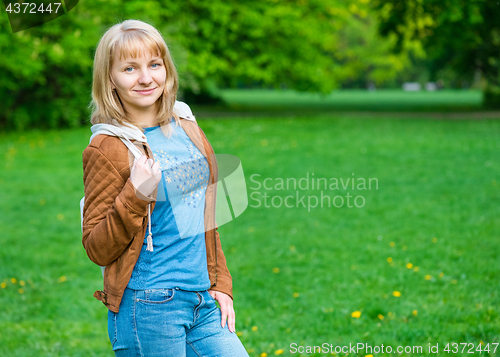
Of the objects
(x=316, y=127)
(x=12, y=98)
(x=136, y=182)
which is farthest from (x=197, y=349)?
(x=12, y=98)

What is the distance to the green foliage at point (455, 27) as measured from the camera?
17.7 m

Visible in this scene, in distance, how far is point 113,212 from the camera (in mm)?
1716

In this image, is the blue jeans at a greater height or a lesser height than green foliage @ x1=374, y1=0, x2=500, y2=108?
lesser

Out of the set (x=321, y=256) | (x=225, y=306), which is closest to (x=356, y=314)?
(x=321, y=256)

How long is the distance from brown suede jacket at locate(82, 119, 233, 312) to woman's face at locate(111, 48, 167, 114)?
18cm

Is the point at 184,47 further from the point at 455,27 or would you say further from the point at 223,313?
the point at 223,313

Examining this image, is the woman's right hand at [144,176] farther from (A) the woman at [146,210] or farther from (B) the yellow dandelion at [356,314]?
(B) the yellow dandelion at [356,314]

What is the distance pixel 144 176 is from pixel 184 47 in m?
17.3

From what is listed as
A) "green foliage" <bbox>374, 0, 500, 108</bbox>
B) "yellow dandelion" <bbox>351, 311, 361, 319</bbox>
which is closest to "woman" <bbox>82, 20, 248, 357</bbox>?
"yellow dandelion" <bbox>351, 311, 361, 319</bbox>

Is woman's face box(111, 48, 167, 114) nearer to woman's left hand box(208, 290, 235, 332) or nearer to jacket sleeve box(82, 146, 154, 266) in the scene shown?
jacket sleeve box(82, 146, 154, 266)

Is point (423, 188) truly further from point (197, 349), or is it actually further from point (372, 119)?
point (372, 119)

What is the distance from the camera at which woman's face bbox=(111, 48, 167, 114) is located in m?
1.84

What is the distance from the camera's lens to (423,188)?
8.27 metres

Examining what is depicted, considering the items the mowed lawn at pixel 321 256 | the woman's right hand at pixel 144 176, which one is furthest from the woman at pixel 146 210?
the mowed lawn at pixel 321 256
